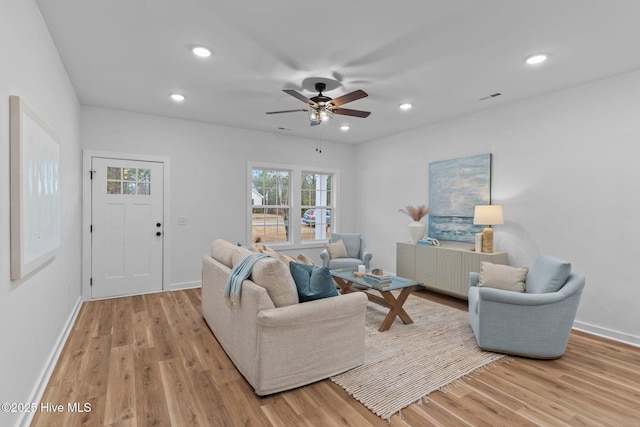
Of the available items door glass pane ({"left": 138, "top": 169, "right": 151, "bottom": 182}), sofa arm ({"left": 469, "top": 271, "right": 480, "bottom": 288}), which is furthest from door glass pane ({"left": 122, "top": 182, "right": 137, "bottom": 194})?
sofa arm ({"left": 469, "top": 271, "right": 480, "bottom": 288})

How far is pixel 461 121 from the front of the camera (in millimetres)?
4785

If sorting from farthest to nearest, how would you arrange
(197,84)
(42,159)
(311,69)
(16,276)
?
(197,84) < (311,69) < (42,159) < (16,276)

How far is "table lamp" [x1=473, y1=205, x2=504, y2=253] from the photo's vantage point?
4.02 meters

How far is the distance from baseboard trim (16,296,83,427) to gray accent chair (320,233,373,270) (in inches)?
131

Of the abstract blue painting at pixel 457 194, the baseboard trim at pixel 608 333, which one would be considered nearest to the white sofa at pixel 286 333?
the baseboard trim at pixel 608 333

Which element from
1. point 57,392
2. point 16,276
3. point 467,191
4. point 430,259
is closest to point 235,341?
point 57,392

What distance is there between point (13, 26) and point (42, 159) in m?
0.83

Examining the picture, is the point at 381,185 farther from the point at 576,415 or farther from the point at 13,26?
the point at 13,26

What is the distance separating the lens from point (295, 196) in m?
6.15

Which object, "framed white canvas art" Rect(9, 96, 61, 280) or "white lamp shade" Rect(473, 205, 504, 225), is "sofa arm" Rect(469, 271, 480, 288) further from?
"framed white canvas art" Rect(9, 96, 61, 280)

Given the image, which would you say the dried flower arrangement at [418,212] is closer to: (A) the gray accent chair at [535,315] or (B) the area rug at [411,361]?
(B) the area rug at [411,361]

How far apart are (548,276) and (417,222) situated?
241 centimetres

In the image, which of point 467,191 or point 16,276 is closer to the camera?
point 16,276

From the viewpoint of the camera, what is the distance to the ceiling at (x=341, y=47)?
228cm
